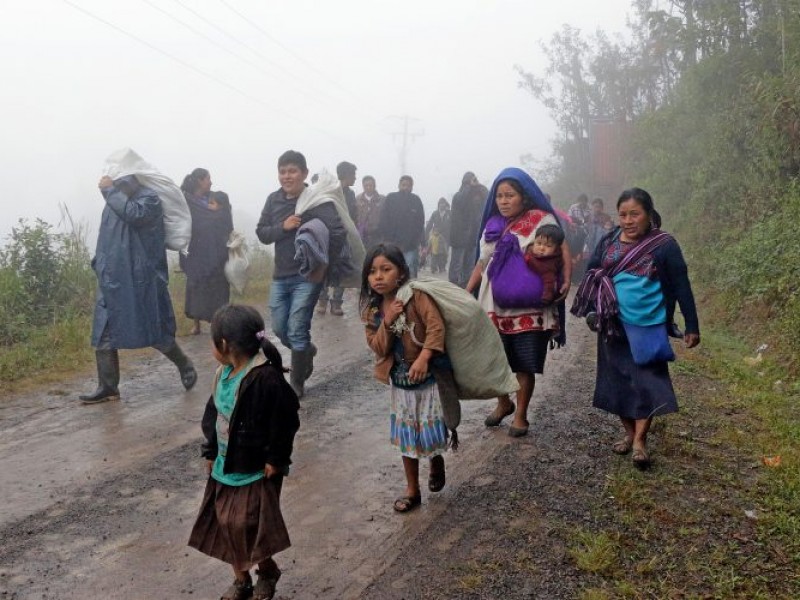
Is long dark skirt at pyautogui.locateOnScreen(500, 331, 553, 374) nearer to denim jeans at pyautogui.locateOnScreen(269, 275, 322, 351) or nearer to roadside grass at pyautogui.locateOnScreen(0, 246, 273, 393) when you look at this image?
denim jeans at pyautogui.locateOnScreen(269, 275, 322, 351)

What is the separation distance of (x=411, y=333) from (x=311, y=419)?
2.06 m

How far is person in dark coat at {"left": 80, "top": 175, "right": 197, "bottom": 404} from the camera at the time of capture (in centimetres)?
583

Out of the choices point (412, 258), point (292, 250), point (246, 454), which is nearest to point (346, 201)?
point (412, 258)

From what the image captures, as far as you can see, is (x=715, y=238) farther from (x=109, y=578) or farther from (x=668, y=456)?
(x=109, y=578)

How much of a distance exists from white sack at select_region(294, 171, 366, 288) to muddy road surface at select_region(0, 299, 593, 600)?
101 cm

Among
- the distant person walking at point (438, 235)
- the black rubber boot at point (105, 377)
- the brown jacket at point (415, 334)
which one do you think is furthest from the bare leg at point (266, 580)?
the distant person walking at point (438, 235)

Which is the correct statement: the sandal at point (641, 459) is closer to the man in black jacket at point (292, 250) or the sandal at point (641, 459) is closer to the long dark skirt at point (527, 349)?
the long dark skirt at point (527, 349)

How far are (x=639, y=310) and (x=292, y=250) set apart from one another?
109 inches

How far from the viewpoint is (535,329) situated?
4738 mm

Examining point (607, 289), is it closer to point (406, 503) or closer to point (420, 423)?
point (420, 423)

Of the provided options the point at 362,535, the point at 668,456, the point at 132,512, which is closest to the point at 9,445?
the point at 132,512

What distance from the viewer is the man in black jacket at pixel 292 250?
5.75m

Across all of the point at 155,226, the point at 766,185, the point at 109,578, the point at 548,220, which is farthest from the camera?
the point at 766,185

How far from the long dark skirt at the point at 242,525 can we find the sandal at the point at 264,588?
10cm
